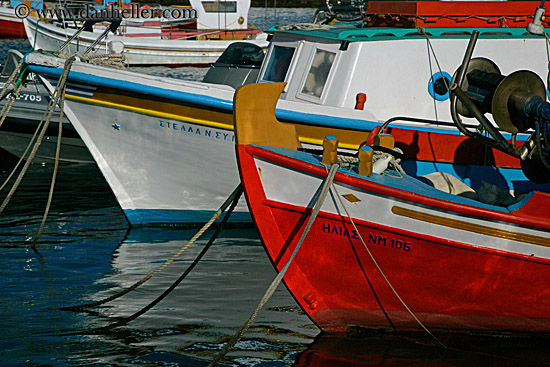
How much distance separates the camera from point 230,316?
23.2ft

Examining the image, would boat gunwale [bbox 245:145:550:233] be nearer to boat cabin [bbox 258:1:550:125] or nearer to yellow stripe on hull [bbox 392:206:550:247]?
yellow stripe on hull [bbox 392:206:550:247]

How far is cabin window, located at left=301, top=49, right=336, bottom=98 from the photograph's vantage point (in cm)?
961

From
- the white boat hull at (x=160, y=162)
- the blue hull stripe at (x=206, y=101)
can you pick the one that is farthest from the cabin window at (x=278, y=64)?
the white boat hull at (x=160, y=162)

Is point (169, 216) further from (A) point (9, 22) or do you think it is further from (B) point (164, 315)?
(A) point (9, 22)

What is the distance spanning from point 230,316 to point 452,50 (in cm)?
482

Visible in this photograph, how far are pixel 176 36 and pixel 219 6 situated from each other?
2034 millimetres

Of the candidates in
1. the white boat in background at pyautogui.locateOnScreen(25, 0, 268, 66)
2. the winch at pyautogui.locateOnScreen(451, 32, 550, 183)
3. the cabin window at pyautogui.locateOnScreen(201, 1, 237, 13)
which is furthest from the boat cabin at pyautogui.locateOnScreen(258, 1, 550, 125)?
the cabin window at pyautogui.locateOnScreen(201, 1, 237, 13)

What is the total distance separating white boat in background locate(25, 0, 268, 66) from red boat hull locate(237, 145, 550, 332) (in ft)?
57.7

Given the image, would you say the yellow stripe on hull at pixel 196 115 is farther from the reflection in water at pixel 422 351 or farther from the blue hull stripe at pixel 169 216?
the reflection in water at pixel 422 351

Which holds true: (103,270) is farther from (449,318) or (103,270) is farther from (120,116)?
(449,318)

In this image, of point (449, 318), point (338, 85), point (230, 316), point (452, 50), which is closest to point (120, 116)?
point (338, 85)

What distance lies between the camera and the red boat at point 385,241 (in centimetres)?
593

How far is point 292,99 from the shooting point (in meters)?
9.84

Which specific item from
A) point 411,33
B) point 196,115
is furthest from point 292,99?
point 411,33
